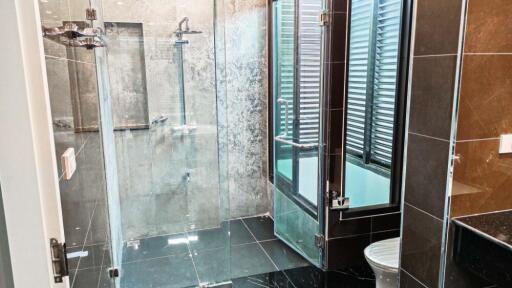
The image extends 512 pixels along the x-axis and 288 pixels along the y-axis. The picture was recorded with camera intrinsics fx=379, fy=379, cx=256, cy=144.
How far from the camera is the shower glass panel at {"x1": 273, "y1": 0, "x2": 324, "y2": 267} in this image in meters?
2.90

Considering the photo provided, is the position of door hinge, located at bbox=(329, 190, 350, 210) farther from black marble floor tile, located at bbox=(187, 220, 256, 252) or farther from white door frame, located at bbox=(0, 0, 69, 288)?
white door frame, located at bbox=(0, 0, 69, 288)

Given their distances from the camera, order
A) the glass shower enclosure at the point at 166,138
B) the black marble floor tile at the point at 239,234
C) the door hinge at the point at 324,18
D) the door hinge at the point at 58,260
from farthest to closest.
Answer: the black marble floor tile at the point at 239,234, the glass shower enclosure at the point at 166,138, the door hinge at the point at 324,18, the door hinge at the point at 58,260

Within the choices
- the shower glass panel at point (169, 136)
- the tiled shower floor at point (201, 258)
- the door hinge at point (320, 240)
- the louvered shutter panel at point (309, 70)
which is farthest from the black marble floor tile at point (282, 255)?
the louvered shutter panel at point (309, 70)

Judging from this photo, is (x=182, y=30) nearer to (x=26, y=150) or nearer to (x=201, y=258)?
(x=201, y=258)

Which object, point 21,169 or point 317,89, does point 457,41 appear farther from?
point 21,169

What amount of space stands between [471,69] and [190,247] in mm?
2453

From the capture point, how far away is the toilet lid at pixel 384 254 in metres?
2.29

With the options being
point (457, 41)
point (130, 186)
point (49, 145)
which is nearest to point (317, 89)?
point (457, 41)

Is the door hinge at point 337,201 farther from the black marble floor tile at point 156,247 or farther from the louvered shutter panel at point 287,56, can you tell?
the black marble floor tile at point 156,247

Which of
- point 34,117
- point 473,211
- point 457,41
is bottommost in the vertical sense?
point 473,211

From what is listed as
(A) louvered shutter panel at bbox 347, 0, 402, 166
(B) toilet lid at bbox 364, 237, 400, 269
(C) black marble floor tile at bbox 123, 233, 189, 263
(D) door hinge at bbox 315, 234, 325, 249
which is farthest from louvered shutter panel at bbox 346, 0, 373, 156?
(C) black marble floor tile at bbox 123, 233, 189, 263

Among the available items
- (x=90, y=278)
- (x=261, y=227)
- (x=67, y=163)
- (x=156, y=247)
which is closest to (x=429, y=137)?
(x=67, y=163)

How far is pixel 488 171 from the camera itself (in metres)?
1.72

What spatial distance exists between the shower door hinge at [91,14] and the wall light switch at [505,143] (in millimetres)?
2338
